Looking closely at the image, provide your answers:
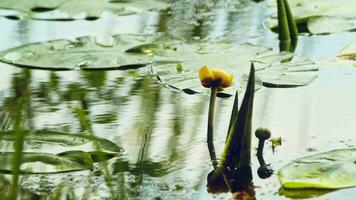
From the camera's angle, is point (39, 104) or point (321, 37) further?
point (321, 37)

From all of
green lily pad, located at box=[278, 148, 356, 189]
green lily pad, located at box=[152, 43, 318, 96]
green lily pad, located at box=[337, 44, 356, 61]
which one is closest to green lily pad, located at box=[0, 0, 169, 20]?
green lily pad, located at box=[152, 43, 318, 96]

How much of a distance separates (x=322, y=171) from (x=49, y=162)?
0.48 m

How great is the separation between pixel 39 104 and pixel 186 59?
0.43 m

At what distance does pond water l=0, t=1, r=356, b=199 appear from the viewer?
175cm

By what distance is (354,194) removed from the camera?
65.2 inches

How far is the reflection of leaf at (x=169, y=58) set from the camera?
234cm

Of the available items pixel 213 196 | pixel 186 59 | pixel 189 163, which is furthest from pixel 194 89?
pixel 213 196

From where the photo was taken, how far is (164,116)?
2.10 metres

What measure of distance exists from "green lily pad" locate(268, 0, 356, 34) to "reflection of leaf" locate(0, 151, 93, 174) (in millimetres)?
1073

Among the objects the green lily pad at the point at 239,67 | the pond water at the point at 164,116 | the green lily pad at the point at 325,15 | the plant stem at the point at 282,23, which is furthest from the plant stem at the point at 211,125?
the green lily pad at the point at 325,15

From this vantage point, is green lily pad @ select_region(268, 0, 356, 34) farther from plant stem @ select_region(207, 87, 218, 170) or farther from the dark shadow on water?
the dark shadow on water

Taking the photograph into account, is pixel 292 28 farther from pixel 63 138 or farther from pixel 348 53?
pixel 63 138

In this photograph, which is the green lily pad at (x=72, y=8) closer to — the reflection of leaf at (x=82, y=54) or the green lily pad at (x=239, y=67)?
the reflection of leaf at (x=82, y=54)

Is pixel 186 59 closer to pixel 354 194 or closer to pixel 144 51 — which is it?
pixel 144 51
